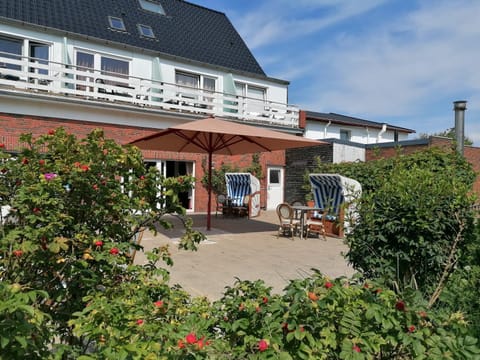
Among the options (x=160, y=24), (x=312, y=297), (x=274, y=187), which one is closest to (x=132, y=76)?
(x=160, y=24)

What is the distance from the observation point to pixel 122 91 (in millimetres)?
12328

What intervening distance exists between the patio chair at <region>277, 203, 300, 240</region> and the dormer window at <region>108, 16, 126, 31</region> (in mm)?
11764

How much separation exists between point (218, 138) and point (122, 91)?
500cm

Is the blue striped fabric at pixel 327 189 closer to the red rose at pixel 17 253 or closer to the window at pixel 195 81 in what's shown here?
the red rose at pixel 17 253

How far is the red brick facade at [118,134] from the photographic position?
10609 mm

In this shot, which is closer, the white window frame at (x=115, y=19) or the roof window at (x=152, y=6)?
the white window frame at (x=115, y=19)

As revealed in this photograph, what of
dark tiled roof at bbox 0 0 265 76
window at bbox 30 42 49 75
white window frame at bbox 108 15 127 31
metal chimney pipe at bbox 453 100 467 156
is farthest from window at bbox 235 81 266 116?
metal chimney pipe at bbox 453 100 467 156

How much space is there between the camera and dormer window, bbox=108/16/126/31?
601 inches

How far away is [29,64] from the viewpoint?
36.4 feet

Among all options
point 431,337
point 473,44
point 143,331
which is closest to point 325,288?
point 431,337

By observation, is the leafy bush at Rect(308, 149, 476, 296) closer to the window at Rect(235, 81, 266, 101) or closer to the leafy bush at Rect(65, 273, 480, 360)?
the leafy bush at Rect(65, 273, 480, 360)

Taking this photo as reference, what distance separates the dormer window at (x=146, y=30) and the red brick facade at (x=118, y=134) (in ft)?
18.2

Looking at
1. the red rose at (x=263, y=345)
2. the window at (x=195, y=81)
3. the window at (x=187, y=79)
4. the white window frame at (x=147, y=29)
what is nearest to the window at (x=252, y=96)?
the window at (x=195, y=81)

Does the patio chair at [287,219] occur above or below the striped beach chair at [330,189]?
below
